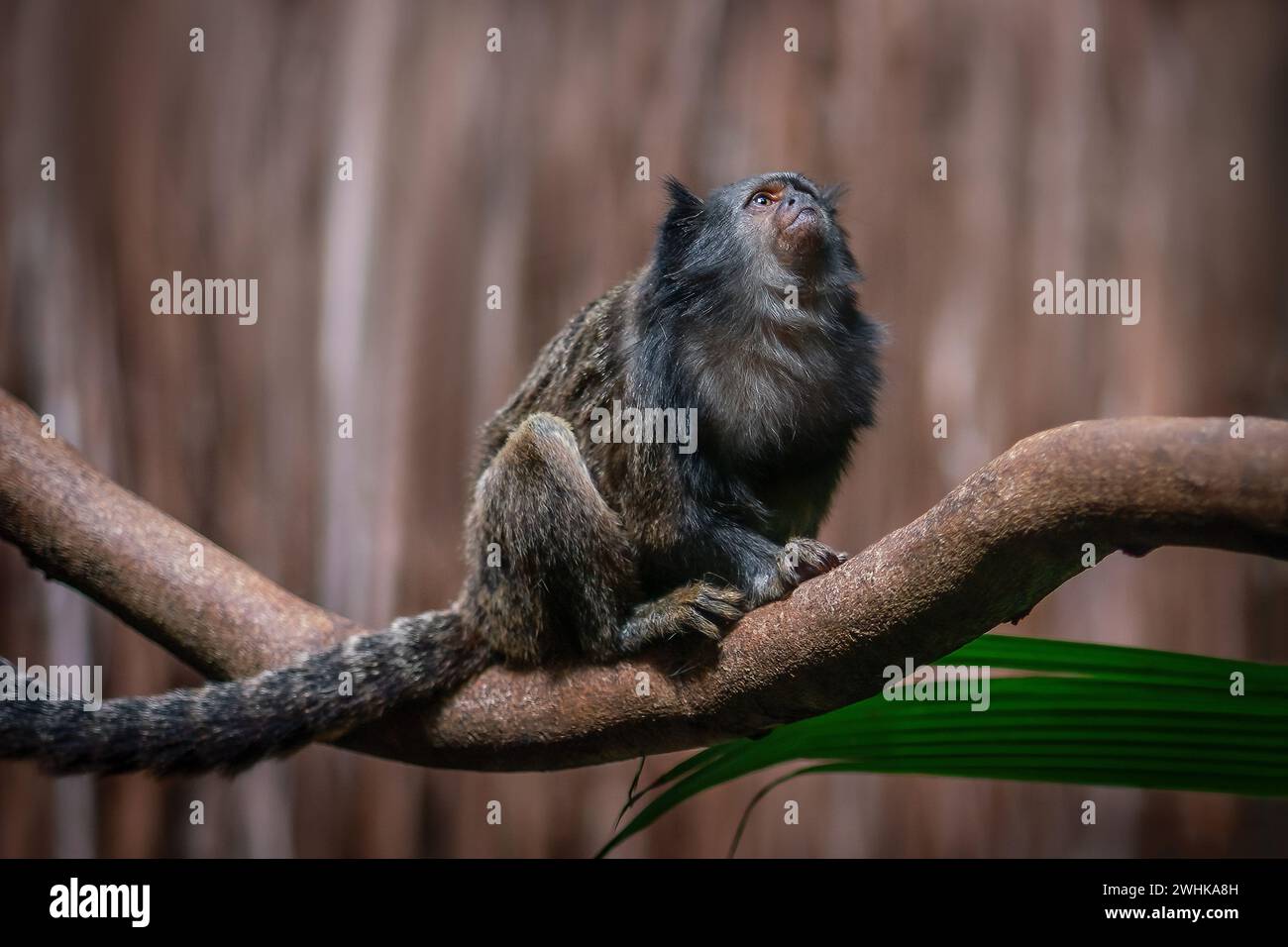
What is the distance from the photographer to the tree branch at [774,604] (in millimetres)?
1486

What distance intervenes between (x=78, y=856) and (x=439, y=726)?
7.15ft

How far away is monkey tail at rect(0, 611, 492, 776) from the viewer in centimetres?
229

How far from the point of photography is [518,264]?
13.0 ft

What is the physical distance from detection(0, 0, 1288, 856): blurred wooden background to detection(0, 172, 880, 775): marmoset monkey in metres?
1.24

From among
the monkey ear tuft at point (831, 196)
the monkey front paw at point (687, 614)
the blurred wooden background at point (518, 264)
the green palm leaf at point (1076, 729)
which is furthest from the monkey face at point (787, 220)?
the blurred wooden background at point (518, 264)

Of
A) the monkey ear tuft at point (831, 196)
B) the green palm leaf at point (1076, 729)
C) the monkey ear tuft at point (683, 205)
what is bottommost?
the green palm leaf at point (1076, 729)

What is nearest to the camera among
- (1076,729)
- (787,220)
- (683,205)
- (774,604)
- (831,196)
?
(1076,729)

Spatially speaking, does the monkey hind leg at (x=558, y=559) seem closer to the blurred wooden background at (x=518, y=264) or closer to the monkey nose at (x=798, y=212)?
the monkey nose at (x=798, y=212)

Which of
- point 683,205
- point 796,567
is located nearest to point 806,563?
point 796,567

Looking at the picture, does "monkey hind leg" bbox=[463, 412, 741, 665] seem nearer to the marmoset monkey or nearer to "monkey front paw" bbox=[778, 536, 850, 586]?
the marmoset monkey

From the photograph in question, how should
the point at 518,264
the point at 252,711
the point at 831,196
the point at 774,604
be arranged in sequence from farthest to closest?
the point at 518,264 < the point at 831,196 < the point at 252,711 < the point at 774,604

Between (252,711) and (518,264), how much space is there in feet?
6.94

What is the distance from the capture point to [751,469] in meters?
2.53

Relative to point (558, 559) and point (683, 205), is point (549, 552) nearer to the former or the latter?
point (558, 559)
